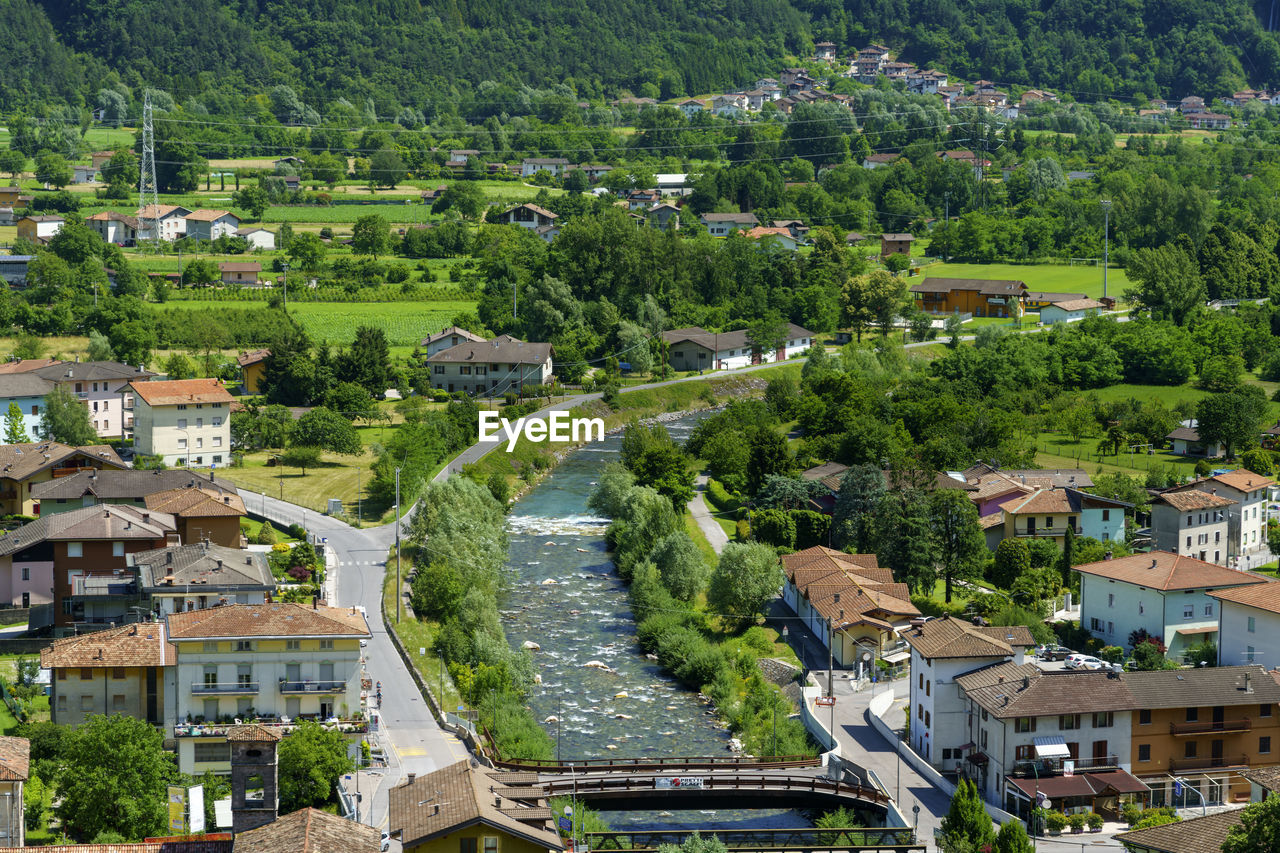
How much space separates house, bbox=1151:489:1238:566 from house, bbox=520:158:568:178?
7379cm

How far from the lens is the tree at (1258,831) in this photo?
21.7 metres

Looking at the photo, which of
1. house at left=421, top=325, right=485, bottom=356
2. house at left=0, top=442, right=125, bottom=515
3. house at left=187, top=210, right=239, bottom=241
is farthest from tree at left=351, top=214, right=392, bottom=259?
house at left=0, top=442, right=125, bottom=515

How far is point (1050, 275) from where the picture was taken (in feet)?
294

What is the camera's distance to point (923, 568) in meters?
41.5

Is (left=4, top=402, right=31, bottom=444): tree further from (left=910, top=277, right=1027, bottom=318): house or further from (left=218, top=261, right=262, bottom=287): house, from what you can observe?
(left=910, top=277, right=1027, bottom=318): house

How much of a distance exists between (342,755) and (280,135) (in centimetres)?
9567

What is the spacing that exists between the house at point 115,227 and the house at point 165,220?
18.5 inches

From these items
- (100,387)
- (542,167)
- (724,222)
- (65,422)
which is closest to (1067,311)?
(724,222)

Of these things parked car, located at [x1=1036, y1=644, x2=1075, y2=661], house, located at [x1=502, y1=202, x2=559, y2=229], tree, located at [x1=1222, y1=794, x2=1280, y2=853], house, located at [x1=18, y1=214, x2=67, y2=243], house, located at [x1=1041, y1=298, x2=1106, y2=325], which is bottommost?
parked car, located at [x1=1036, y1=644, x2=1075, y2=661]

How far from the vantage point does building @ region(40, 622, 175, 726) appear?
103 feet

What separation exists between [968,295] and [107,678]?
60.0 m

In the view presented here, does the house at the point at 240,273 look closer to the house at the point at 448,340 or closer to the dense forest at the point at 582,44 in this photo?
the house at the point at 448,340

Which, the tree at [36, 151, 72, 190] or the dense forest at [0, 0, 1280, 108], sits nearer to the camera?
the tree at [36, 151, 72, 190]

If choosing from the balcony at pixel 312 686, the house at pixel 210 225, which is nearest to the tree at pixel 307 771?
the balcony at pixel 312 686
